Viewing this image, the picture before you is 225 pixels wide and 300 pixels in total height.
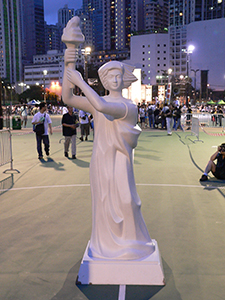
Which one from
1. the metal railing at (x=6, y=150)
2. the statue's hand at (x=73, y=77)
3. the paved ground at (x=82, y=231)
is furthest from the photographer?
the metal railing at (x=6, y=150)

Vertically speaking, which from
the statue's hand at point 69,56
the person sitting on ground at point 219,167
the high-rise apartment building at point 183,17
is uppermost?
the high-rise apartment building at point 183,17

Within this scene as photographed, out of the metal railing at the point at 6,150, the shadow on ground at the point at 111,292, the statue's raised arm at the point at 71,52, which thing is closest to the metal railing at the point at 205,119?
the metal railing at the point at 6,150

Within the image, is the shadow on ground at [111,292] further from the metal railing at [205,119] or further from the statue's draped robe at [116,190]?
the metal railing at [205,119]

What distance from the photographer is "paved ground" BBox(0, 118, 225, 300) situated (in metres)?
3.70

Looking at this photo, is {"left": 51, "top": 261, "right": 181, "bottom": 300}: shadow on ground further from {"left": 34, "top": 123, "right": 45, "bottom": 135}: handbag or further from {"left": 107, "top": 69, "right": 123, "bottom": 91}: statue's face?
{"left": 34, "top": 123, "right": 45, "bottom": 135}: handbag

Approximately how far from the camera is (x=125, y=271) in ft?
12.2

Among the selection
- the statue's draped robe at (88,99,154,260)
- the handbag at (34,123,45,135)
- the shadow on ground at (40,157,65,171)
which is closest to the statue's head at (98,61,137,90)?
the statue's draped robe at (88,99,154,260)

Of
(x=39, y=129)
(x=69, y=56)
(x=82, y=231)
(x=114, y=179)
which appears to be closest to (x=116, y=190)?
(x=114, y=179)

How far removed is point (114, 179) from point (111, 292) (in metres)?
1.19

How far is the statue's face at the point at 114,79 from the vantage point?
12.5ft

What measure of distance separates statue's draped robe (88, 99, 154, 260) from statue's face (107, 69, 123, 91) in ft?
0.61

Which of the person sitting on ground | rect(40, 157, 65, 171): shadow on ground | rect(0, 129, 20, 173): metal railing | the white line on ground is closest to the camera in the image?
the white line on ground

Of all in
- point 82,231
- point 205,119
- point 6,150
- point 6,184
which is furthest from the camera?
point 205,119

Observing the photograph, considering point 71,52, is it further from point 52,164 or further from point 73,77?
point 52,164
